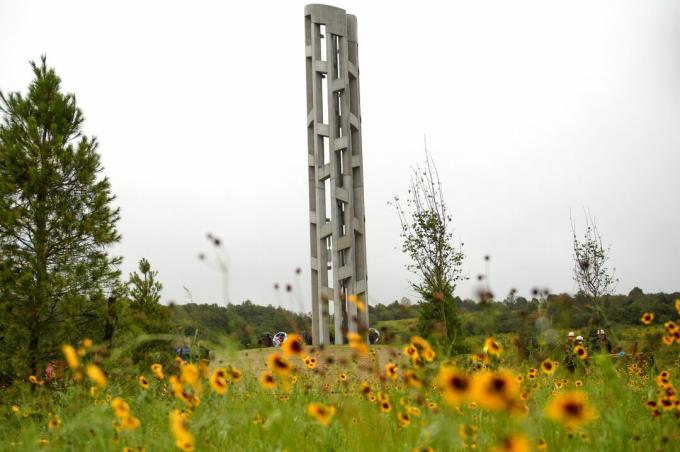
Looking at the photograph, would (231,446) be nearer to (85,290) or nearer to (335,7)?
(85,290)

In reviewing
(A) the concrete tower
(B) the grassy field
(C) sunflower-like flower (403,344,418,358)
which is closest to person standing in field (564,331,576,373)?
(B) the grassy field

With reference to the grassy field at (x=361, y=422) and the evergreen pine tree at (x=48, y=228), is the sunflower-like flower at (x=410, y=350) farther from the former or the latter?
the evergreen pine tree at (x=48, y=228)

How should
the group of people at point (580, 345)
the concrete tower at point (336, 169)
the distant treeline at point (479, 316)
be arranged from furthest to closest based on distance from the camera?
the concrete tower at point (336, 169) < the group of people at point (580, 345) < the distant treeline at point (479, 316)

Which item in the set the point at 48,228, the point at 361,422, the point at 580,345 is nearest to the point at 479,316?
the point at 580,345

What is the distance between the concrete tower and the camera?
43.2ft

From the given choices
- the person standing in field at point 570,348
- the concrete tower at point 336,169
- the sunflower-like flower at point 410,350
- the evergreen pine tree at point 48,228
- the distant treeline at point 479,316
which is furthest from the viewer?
the concrete tower at point 336,169

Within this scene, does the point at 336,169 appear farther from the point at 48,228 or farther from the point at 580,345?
the point at 580,345

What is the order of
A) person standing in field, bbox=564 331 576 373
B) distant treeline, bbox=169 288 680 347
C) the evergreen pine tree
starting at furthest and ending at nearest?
the evergreen pine tree, person standing in field, bbox=564 331 576 373, distant treeline, bbox=169 288 680 347

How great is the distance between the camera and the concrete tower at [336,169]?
43.2 feet

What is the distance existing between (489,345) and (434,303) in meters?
9.11

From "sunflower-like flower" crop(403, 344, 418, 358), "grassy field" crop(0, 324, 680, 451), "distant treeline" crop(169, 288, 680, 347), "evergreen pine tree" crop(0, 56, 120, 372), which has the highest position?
"evergreen pine tree" crop(0, 56, 120, 372)

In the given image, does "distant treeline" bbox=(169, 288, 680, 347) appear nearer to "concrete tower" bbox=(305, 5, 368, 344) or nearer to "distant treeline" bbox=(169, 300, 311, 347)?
"distant treeline" bbox=(169, 300, 311, 347)

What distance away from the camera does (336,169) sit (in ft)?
43.4

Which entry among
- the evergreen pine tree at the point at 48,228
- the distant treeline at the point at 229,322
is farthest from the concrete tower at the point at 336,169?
the evergreen pine tree at the point at 48,228
